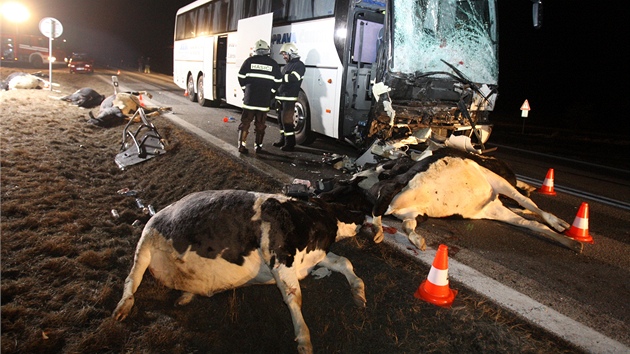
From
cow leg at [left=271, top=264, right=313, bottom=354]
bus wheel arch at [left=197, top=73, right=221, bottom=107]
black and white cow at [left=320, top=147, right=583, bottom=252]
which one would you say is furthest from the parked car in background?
cow leg at [left=271, top=264, right=313, bottom=354]

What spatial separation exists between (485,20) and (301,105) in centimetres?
398

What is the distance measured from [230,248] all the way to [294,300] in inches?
22.6

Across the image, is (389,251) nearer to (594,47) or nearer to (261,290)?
(261,290)

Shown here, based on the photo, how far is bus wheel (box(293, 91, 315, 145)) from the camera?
27.8 ft

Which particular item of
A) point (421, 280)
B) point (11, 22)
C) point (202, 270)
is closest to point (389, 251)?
point (421, 280)

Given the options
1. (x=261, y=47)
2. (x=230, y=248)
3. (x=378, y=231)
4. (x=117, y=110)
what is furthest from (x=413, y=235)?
(x=117, y=110)

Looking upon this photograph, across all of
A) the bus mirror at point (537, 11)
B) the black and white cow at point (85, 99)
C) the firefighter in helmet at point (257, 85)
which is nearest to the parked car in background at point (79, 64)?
the black and white cow at point (85, 99)

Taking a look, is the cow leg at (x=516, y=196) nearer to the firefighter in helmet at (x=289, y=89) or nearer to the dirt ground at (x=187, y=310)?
the dirt ground at (x=187, y=310)

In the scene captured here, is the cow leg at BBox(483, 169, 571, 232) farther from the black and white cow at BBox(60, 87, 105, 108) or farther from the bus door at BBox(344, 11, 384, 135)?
the black and white cow at BBox(60, 87, 105, 108)

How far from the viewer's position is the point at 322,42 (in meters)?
7.75

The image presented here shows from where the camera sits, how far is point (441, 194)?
4.14 meters

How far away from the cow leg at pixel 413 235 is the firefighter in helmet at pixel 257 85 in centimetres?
407

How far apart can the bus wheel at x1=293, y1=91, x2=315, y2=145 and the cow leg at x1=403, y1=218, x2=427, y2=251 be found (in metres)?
4.98

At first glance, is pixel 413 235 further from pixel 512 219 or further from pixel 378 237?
pixel 512 219
